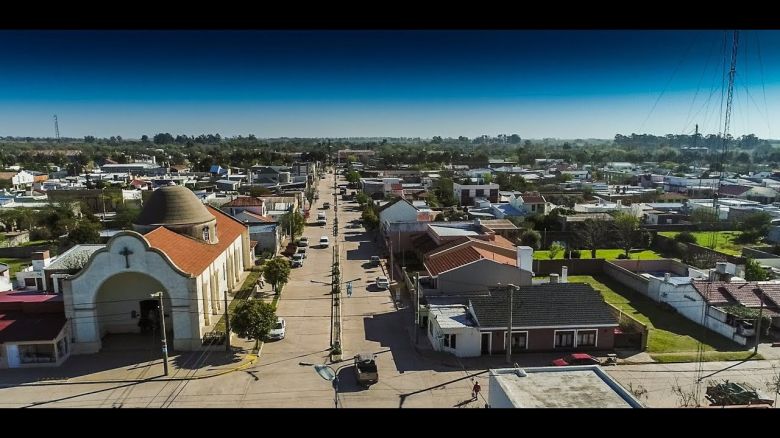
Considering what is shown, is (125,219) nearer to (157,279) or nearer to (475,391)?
(157,279)

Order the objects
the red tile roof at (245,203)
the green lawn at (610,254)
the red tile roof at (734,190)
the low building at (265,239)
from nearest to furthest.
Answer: the green lawn at (610,254) < the low building at (265,239) < the red tile roof at (245,203) < the red tile roof at (734,190)

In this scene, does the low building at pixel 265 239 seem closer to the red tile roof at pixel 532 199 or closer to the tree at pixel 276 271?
the tree at pixel 276 271

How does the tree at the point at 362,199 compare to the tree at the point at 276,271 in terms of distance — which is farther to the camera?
the tree at the point at 362,199

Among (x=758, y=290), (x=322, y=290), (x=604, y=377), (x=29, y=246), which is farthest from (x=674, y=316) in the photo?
(x=29, y=246)

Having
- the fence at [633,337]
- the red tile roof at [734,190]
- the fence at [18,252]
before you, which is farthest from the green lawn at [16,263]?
the red tile roof at [734,190]

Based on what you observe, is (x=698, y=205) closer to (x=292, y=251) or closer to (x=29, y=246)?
(x=292, y=251)
